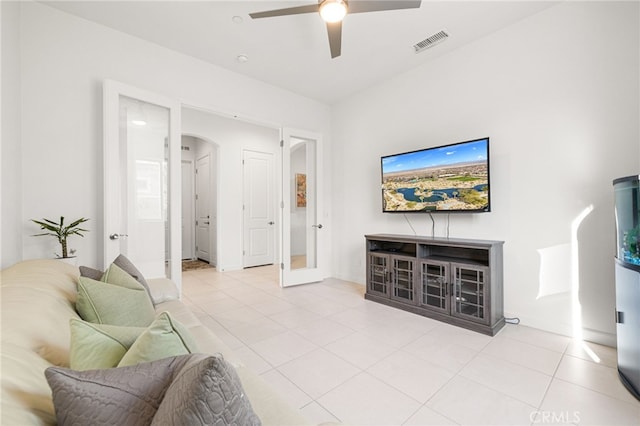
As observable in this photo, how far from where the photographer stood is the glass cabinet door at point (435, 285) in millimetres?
2807

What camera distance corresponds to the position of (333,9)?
2.07 m

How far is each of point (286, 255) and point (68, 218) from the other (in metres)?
2.53

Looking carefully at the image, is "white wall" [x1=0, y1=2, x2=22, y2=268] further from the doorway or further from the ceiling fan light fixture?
the doorway

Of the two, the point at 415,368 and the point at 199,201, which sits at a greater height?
the point at 199,201

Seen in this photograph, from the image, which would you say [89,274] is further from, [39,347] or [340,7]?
[340,7]

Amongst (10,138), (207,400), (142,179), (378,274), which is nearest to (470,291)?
(378,274)

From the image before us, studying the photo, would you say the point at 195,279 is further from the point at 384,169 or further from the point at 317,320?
the point at 384,169

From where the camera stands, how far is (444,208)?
3.04m

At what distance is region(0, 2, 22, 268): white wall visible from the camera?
2006mm

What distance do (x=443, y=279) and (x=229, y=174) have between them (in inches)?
169

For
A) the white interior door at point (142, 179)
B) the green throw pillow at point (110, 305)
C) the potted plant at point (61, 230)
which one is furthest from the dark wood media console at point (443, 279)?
the potted plant at point (61, 230)

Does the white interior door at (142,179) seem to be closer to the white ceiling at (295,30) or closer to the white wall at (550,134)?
the white ceiling at (295,30)

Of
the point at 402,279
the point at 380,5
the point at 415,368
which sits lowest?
the point at 415,368

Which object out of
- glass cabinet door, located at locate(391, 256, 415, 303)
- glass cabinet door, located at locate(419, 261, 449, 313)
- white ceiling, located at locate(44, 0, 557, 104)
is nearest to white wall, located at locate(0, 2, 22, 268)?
white ceiling, located at locate(44, 0, 557, 104)
